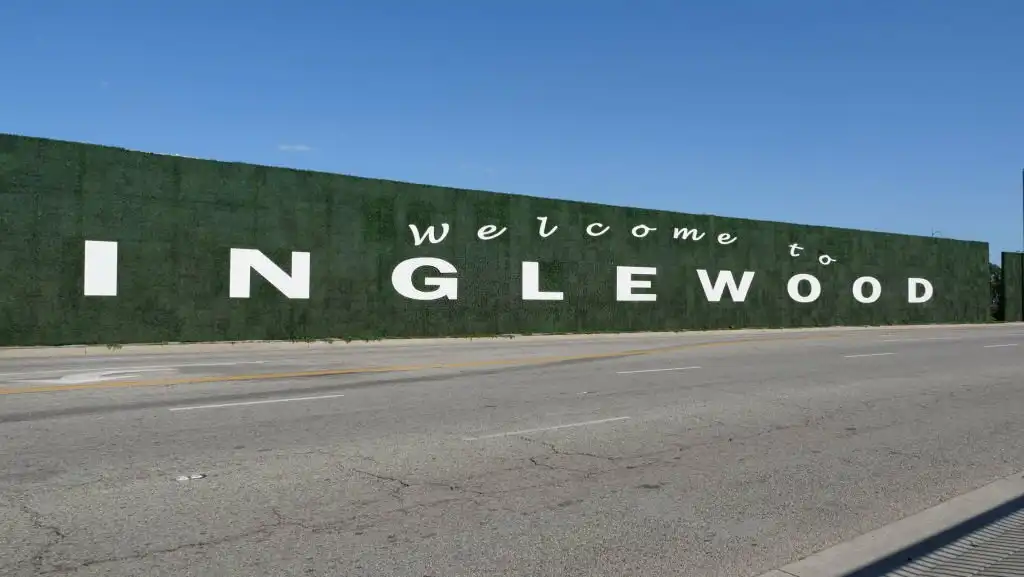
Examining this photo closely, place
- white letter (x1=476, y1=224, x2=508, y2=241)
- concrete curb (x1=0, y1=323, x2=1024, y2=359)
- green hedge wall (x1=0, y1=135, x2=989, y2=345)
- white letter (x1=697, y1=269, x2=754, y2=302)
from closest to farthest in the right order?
concrete curb (x1=0, y1=323, x2=1024, y2=359) < green hedge wall (x1=0, y1=135, x2=989, y2=345) < white letter (x1=476, y1=224, x2=508, y2=241) < white letter (x1=697, y1=269, x2=754, y2=302)

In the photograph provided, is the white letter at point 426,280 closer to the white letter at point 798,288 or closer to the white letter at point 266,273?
the white letter at point 266,273

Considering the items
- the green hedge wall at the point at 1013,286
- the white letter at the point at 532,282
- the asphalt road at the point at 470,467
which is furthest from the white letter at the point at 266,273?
the green hedge wall at the point at 1013,286

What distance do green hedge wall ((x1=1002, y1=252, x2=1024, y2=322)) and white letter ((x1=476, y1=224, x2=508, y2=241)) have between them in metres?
35.8

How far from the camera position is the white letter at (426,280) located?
2686 cm

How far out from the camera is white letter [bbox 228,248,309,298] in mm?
23703

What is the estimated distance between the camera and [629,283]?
33000mm

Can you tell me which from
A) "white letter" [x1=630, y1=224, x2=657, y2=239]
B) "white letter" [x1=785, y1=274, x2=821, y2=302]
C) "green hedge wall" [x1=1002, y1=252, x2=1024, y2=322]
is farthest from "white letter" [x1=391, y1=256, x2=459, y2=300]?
"green hedge wall" [x1=1002, y1=252, x2=1024, y2=322]

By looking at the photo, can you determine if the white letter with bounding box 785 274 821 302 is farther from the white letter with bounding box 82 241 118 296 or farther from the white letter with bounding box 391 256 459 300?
the white letter with bounding box 82 241 118 296

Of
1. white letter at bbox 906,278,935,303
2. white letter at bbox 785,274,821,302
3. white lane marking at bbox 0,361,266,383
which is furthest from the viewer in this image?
white letter at bbox 906,278,935,303

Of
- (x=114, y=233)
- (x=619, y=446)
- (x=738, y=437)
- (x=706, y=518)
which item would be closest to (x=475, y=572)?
(x=706, y=518)

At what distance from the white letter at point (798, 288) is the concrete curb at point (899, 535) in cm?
3276

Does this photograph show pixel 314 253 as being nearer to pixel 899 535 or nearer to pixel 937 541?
pixel 899 535

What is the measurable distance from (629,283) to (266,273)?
14.7 metres

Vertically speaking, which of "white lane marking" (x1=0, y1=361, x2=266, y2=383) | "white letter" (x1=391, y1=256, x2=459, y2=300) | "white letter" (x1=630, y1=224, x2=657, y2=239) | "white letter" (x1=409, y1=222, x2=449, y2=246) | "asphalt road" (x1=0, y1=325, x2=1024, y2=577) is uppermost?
"white letter" (x1=630, y1=224, x2=657, y2=239)
